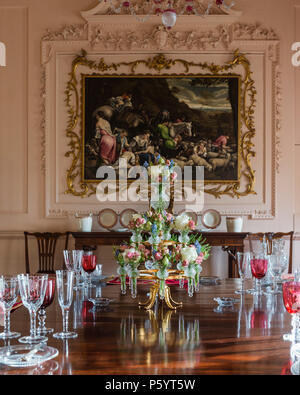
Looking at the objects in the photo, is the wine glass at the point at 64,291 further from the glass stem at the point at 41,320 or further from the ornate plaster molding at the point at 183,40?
the ornate plaster molding at the point at 183,40

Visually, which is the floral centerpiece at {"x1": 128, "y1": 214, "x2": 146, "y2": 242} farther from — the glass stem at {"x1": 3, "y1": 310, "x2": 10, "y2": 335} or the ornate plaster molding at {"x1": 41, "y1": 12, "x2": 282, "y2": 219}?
the ornate plaster molding at {"x1": 41, "y1": 12, "x2": 282, "y2": 219}

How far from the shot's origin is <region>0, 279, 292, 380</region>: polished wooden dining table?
4.41 feet

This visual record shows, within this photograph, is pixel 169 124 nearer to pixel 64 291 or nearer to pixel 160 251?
pixel 160 251

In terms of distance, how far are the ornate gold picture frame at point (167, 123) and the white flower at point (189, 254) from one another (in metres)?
3.57

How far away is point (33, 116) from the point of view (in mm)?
5812

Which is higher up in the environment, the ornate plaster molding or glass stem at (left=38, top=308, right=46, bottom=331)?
the ornate plaster molding

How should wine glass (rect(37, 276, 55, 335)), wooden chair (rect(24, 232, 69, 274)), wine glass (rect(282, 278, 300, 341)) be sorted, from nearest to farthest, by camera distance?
wine glass (rect(282, 278, 300, 341))
wine glass (rect(37, 276, 55, 335))
wooden chair (rect(24, 232, 69, 274))

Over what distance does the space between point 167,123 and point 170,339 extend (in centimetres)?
430

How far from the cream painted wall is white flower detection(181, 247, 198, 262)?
3.63m

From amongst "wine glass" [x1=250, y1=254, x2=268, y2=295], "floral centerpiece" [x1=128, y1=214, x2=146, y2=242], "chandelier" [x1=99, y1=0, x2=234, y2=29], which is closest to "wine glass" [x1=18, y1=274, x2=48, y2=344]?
"floral centerpiece" [x1=128, y1=214, x2=146, y2=242]

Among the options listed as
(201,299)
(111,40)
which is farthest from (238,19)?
(201,299)

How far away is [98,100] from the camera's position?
18.9 feet

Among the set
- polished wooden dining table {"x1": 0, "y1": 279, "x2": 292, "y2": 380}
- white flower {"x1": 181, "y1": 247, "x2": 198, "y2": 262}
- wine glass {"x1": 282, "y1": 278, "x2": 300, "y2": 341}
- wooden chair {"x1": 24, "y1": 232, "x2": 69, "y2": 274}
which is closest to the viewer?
polished wooden dining table {"x1": 0, "y1": 279, "x2": 292, "y2": 380}

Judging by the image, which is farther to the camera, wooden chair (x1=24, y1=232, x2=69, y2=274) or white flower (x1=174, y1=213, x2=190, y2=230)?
wooden chair (x1=24, y1=232, x2=69, y2=274)
